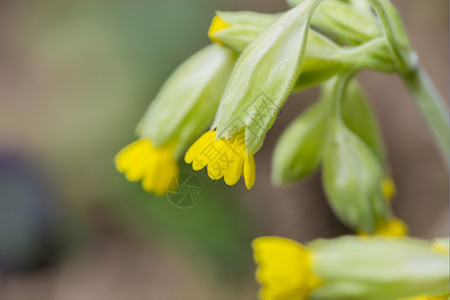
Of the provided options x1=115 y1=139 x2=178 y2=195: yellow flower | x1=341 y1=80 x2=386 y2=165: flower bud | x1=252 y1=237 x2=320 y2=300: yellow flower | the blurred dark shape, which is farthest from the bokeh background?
x1=252 y1=237 x2=320 y2=300: yellow flower

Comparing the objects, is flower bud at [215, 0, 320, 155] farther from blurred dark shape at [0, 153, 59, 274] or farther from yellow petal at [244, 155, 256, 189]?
blurred dark shape at [0, 153, 59, 274]

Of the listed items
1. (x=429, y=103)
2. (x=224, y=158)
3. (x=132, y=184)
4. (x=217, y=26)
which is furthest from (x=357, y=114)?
(x=132, y=184)

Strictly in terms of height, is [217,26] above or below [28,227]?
above

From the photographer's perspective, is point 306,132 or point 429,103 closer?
point 429,103

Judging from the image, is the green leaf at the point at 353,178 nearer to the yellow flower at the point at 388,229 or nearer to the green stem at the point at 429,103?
the yellow flower at the point at 388,229

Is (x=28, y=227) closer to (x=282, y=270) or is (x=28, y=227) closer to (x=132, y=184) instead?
(x=132, y=184)

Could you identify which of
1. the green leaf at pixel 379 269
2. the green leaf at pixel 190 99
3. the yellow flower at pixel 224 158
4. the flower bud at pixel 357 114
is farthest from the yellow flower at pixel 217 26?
the green leaf at pixel 379 269

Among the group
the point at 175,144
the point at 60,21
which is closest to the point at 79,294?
the point at 60,21
